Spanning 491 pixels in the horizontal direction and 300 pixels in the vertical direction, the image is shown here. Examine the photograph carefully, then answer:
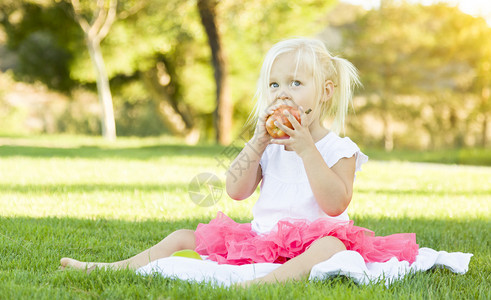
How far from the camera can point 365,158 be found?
10.3 feet

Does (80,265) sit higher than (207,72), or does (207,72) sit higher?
(207,72)

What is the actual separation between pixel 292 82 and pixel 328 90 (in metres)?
0.30

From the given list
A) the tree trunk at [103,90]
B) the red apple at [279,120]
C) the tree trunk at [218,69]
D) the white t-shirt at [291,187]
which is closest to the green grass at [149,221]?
the white t-shirt at [291,187]

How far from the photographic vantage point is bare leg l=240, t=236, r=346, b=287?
252cm

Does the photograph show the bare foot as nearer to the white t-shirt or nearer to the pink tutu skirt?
the pink tutu skirt

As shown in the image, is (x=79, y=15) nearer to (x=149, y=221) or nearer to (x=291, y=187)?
(x=149, y=221)

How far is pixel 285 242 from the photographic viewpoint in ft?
9.13

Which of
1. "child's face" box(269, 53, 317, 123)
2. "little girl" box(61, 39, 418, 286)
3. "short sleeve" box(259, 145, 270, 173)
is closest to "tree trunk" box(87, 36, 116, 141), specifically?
"short sleeve" box(259, 145, 270, 173)

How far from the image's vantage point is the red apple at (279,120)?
287 centimetres

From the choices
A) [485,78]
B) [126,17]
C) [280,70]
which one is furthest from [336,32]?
[280,70]

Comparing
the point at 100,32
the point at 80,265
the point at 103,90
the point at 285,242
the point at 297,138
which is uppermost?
the point at 100,32

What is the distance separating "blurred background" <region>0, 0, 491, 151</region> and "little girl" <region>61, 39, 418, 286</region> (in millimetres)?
17288

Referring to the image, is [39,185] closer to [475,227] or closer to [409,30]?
[475,227]

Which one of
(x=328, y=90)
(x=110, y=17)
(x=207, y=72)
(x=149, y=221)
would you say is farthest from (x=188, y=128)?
(x=328, y=90)
